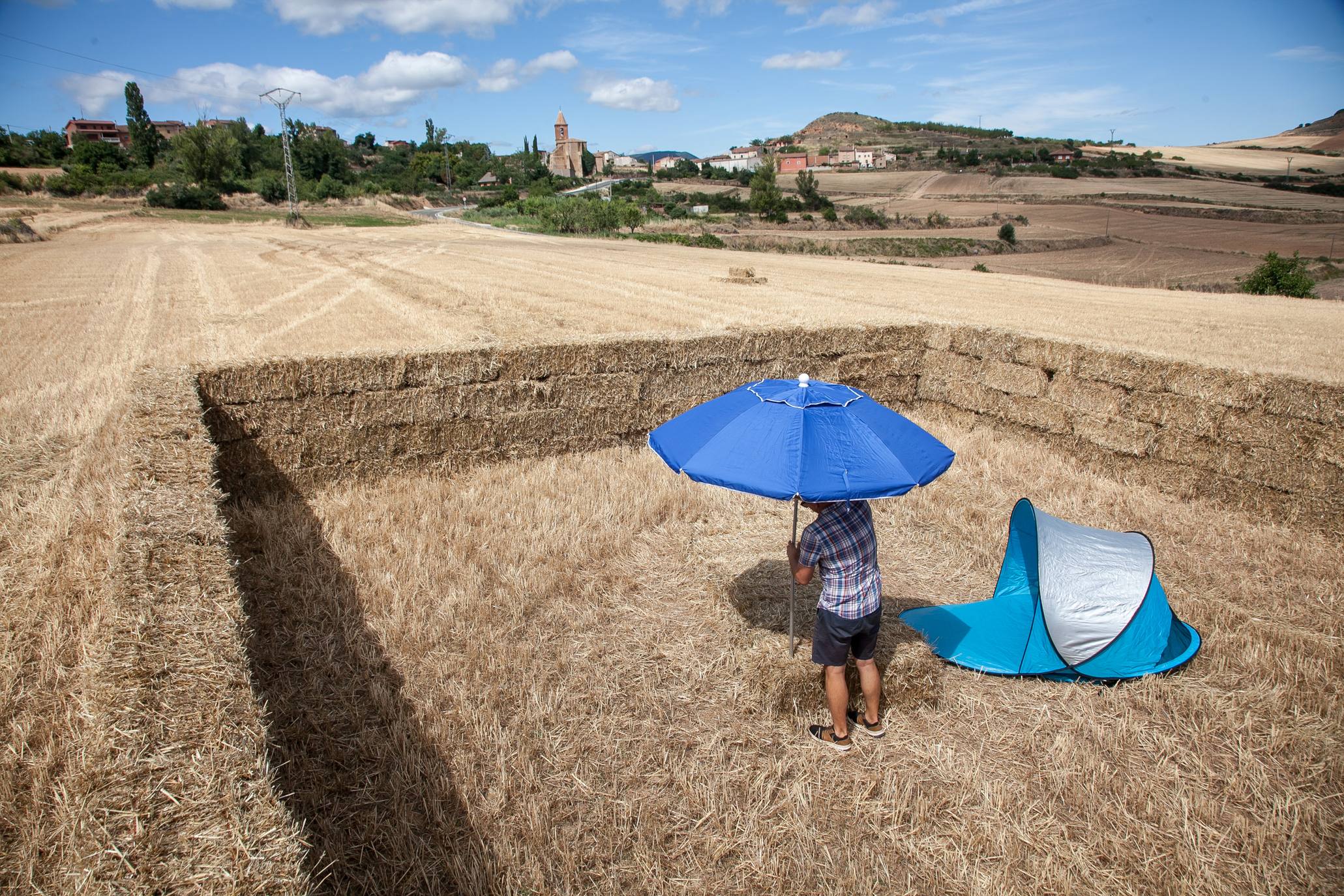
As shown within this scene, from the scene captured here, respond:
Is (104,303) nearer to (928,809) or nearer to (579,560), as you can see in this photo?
(579,560)

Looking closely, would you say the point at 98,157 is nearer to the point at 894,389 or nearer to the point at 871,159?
the point at 894,389

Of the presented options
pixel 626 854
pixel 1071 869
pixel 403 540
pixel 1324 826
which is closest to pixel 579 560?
pixel 403 540

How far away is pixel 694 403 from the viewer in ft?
32.6

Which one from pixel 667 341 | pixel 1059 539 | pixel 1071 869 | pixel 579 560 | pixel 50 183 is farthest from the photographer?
pixel 50 183

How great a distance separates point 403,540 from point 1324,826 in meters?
6.69

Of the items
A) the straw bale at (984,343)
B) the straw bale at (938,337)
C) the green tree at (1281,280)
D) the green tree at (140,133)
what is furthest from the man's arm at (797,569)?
the green tree at (140,133)

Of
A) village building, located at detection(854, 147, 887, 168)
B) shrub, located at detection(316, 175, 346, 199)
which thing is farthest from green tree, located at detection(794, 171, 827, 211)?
shrub, located at detection(316, 175, 346, 199)

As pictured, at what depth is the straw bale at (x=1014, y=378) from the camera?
32.9 ft

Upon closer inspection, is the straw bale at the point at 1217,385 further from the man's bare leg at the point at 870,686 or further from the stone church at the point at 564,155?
the stone church at the point at 564,155

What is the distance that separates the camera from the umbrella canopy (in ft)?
12.7

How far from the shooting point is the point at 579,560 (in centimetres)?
652

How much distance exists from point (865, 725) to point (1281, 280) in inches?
1356

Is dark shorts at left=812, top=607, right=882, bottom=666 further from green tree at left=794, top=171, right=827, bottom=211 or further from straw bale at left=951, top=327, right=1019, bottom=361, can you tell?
green tree at left=794, top=171, right=827, bottom=211

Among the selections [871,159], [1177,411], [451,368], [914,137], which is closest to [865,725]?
[451,368]
